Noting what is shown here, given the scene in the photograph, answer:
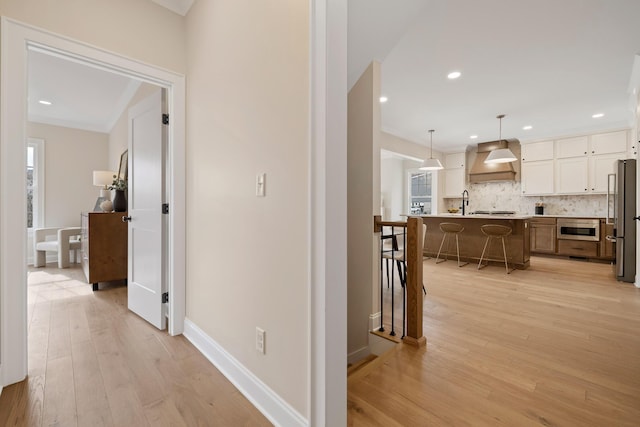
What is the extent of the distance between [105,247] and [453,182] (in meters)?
7.56

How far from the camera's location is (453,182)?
7.38m

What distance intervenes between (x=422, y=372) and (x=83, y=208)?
683 cm

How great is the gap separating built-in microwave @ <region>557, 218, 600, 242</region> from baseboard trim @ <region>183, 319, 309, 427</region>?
664cm

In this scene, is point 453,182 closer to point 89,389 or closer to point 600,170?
point 600,170

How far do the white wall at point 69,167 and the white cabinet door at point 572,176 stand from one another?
32.0 ft

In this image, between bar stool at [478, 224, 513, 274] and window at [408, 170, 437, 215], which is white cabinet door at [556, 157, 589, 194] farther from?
window at [408, 170, 437, 215]

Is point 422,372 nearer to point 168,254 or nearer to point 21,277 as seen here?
point 168,254

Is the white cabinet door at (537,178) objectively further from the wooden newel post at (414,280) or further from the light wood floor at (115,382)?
the light wood floor at (115,382)

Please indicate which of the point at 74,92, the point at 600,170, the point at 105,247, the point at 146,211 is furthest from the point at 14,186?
the point at 600,170

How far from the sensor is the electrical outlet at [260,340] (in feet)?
4.63

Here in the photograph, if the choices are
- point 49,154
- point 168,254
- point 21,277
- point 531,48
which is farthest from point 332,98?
point 49,154

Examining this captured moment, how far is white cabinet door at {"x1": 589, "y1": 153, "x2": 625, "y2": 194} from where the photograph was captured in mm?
5320

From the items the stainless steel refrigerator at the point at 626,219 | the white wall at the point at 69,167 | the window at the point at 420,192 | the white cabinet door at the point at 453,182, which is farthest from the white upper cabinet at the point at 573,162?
the white wall at the point at 69,167

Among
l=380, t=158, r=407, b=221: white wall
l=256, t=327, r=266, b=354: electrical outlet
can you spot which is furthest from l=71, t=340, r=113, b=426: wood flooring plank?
l=380, t=158, r=407, b=221: white wall
